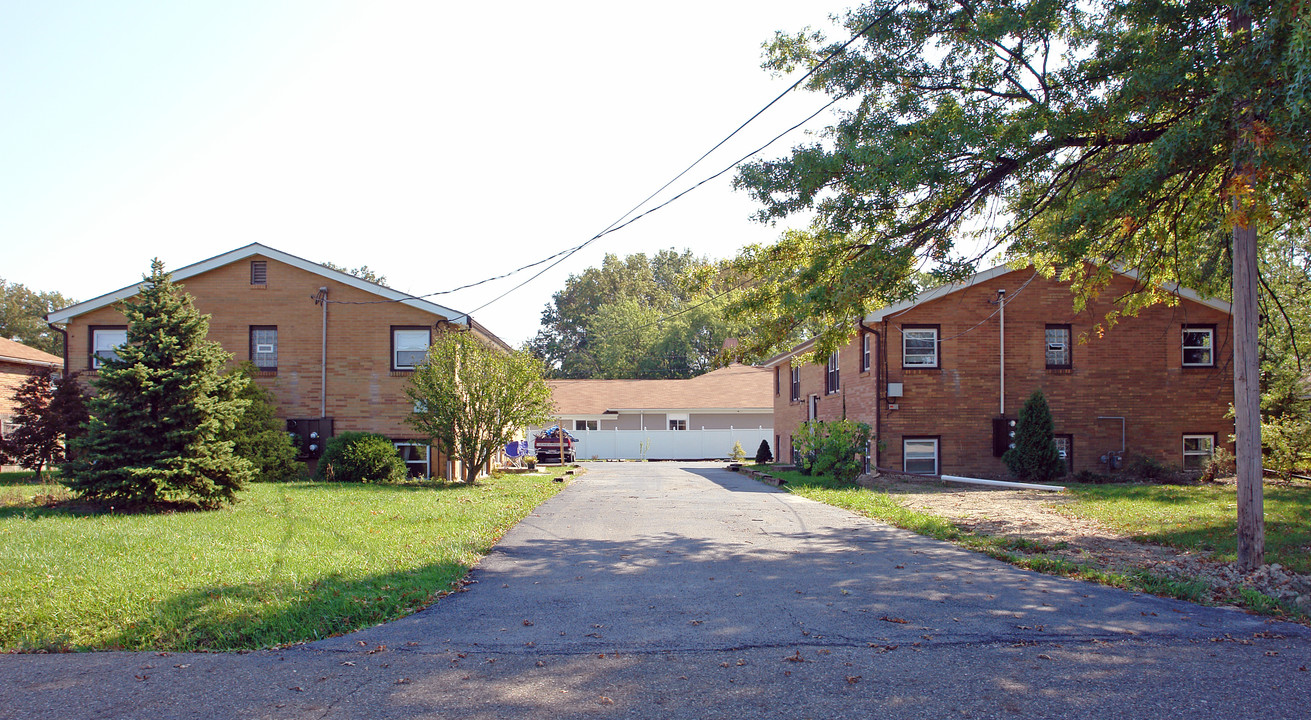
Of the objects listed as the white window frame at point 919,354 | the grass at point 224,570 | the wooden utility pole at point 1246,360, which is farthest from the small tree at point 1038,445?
the grass at point 224,570

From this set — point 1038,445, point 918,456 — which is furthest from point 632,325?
point 1038,445

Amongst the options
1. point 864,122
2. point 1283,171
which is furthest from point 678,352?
point 1283,171

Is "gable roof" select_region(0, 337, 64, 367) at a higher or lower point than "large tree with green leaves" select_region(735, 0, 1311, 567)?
lower

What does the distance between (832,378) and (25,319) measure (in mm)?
51557

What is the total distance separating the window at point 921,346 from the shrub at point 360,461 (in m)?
13.3

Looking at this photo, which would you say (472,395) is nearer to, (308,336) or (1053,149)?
(308,336)

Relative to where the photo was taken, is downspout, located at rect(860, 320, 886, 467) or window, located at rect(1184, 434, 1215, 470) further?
window, located at rect(1184, 434, 1215, 470)

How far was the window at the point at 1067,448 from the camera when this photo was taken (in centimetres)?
2128

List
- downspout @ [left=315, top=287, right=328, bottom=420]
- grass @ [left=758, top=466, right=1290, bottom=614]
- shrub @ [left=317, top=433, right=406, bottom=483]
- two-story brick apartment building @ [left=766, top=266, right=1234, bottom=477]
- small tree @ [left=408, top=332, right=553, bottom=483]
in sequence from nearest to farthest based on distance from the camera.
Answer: grass @ [left=758, top=466, right=1290, bottom=614] < small tree @ [left=408, top=332, right=553, bottom=483] < shrub @ [left=317, top=433, right=406, bottom=483] < two-story brick apartment building @ [left=766, top=266, right=1234, bottom=477] < downspout @ [left=315, top=287, right=328, bottom=420]

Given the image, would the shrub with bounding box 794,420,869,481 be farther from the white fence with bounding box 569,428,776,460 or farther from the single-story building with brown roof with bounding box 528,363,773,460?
the white fence with bounding box 569,428,776,460

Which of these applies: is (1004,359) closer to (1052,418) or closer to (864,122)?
(1052,418)

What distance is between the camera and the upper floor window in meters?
25.9

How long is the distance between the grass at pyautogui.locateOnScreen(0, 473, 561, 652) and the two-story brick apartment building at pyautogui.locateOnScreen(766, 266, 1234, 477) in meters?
11.4

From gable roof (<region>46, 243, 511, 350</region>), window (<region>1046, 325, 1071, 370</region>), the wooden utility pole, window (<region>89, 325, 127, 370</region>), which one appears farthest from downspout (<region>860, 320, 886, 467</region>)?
window (<region>89, 325, 127, 370</region>)
